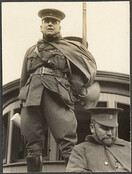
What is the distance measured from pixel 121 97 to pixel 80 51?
0.55m

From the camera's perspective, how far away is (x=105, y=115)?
185 inches

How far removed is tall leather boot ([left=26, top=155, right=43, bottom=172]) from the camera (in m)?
4.65

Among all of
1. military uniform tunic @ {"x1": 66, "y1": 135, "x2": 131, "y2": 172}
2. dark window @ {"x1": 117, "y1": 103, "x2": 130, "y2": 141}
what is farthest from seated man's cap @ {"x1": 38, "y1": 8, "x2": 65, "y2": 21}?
military uniform tunic @ {"x1": 66, "y1": 135, "x2": 131, "y2": 172}

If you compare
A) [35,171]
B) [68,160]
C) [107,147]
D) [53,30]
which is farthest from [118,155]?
[53,30]

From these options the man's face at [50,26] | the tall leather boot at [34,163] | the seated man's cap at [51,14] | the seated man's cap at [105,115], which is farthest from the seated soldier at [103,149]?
the seated man's cap at [51,14]

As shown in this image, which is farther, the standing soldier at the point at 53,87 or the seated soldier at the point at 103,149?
the standing soldier at the point at 53,87

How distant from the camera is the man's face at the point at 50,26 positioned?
488 centimetres

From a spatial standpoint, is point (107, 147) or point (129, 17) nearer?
point (107, 147)

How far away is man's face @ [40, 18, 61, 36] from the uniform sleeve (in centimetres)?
106

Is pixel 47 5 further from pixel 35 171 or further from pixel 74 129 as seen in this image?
pixel 35 171

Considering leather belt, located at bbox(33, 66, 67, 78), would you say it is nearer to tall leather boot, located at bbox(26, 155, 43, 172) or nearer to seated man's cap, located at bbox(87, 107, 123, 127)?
seated man's cap, located at bbox(87, 107, 123, 127)

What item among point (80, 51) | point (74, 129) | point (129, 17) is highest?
point (129, 17)

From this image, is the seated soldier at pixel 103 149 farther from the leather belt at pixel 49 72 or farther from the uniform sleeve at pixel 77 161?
the leather belt at pixel 49 72

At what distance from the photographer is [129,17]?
5008 millimetres
